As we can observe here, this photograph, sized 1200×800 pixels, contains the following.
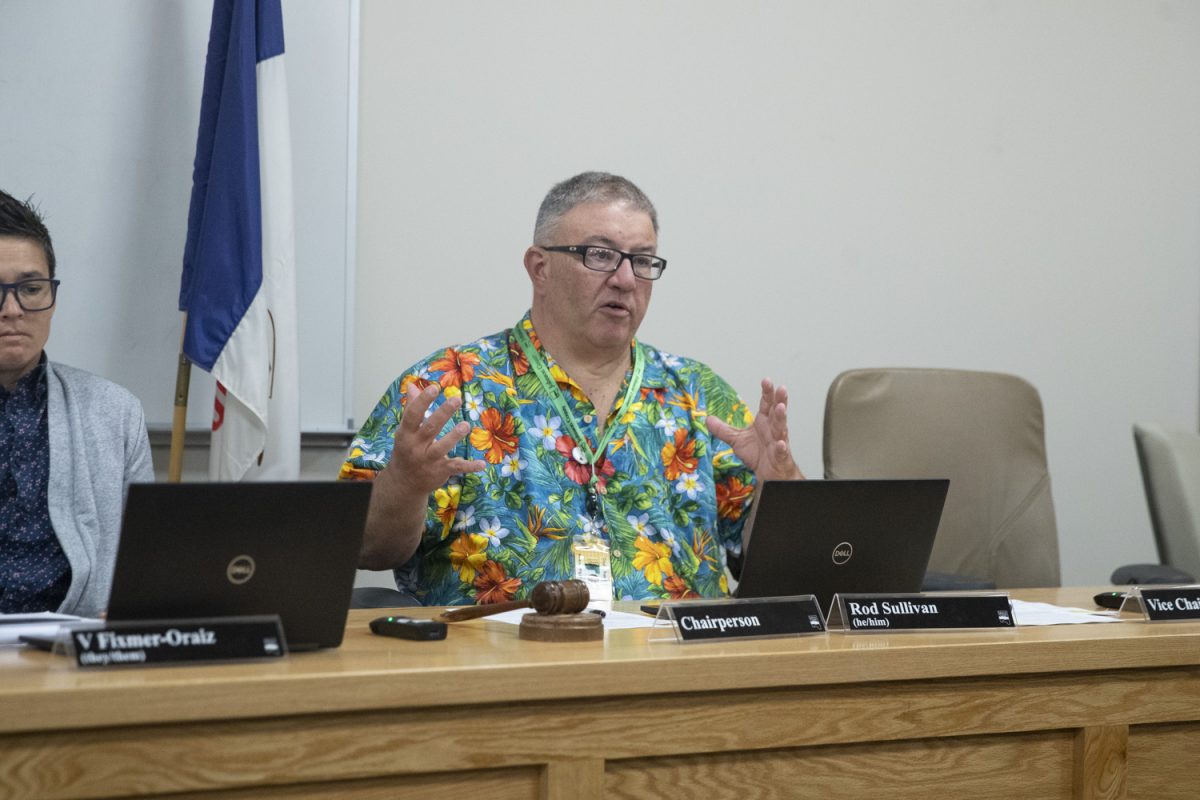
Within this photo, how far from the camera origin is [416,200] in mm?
2990

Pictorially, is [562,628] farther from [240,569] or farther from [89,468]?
[89,468]

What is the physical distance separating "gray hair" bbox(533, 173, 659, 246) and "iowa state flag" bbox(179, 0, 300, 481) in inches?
24.7

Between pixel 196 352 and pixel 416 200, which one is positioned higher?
pixel 416 200

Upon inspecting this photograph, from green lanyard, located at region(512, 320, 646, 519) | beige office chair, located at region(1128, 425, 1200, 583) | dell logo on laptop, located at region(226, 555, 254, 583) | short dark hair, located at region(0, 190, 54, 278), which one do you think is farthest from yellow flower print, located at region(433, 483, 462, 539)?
beige office chair, located at region(1128, 425, 1200, 583)

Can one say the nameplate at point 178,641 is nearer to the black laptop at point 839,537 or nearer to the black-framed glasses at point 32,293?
the black laptop at point 839,537

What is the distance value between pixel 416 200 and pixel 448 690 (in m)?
1.97

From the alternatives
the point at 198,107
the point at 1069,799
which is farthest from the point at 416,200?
the point at 1069,799

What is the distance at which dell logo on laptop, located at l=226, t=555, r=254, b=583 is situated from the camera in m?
1.23

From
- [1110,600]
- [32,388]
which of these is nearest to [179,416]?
[32,388]

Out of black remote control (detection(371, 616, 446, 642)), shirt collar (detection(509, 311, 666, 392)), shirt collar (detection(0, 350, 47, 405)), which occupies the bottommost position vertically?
black remote control (detection(371, 616, 446, 642))

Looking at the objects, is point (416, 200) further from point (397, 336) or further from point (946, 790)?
point (946, 790)

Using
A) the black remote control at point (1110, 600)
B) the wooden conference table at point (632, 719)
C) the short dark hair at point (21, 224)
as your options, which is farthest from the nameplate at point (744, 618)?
the short dark hair at point (21, 224)

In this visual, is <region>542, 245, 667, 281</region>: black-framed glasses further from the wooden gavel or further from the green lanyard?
the wooden gavel

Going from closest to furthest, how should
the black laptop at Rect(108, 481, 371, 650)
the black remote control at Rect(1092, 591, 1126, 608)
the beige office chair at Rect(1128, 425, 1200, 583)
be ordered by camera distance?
the black laptop at Rect(108, 481, 371, 650), the black remote control at Rect(1092, 591, 1126, 608), the beige office chair at Rect(1128, 425, 1200, 583)
